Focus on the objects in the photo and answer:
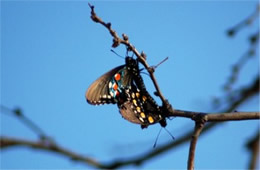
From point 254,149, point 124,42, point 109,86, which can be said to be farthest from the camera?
point 109,86

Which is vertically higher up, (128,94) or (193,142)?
(128,94)

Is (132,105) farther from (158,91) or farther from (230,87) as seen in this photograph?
(230,87)

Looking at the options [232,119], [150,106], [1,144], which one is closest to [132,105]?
[150,106]

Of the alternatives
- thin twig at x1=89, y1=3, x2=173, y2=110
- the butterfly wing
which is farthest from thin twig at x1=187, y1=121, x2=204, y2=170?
the butterfly wing

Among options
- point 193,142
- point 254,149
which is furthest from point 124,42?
point 254,149

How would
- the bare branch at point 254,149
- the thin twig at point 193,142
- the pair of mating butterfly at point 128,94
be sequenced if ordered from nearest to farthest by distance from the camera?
1. the bare branch at point 254,149
2. the thin twig at point 193,142
3. the pair of mating butterfly at point 128,94

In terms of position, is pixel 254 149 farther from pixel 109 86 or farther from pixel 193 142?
pixel 109 86

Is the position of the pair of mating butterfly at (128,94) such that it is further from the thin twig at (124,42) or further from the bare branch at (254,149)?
the bare branch at (254,149)

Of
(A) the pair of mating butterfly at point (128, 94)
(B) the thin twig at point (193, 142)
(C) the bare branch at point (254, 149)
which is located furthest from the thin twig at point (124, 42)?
(C) the bare branch at point (254, 149)
